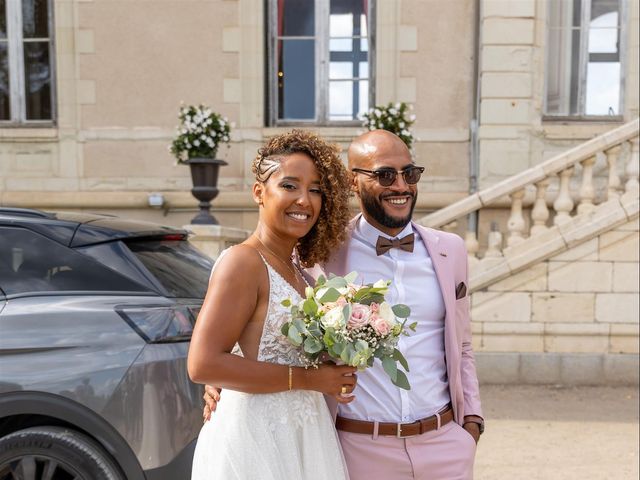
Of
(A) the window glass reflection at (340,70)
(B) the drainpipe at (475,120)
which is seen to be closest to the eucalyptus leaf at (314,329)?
(B) the drainpipe at (475,120)

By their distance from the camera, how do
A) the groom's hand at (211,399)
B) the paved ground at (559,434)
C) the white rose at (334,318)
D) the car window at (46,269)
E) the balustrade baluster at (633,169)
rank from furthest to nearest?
1. the balustrade baluster at (633,169)
2. the paved ground at (559,434)
3. the car window at (46,269)
4. the groom's hand at (211,399)
5. the white rose at (334,318)

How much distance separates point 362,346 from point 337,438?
1.48ft

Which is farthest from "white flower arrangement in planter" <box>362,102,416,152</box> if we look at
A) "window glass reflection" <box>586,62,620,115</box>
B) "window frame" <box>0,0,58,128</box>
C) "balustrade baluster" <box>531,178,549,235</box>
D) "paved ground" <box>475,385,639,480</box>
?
"window frame" <box>0,0,58,128</box>

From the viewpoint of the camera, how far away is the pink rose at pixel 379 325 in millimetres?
1926

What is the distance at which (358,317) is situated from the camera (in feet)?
6.29

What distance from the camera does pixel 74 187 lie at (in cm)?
941

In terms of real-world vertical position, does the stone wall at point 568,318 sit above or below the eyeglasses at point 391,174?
below

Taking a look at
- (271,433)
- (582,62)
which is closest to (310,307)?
(271,433)

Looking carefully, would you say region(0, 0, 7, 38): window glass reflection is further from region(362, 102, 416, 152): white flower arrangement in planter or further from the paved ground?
the paved ground

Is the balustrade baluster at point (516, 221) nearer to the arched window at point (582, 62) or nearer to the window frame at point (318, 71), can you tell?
the arched window at point (582, 62)

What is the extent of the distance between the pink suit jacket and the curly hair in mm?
102

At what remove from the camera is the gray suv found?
3.06 meters

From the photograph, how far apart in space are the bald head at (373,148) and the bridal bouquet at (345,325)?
0.52m

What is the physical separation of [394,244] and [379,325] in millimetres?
527
